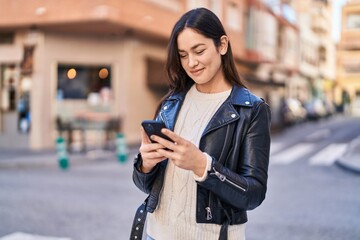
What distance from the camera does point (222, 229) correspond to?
1.68m

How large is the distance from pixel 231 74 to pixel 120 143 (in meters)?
11.6

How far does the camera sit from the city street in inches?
233

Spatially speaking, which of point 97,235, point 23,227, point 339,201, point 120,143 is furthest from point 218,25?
point 120,143

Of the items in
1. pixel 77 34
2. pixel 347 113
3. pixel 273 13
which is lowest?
pixel 347 113

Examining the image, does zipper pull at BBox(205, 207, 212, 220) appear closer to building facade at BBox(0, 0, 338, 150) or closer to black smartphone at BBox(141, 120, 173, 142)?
black smartphone at BBox(141, 120, 173, 142)

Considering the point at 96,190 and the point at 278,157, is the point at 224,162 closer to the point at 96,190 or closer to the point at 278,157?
the point at 96,190

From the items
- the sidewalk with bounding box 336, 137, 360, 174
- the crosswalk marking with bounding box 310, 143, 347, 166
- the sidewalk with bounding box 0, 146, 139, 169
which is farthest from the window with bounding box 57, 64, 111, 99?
the sidewalk with bounding box 336, 137, 360, 174

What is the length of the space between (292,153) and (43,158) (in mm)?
7899

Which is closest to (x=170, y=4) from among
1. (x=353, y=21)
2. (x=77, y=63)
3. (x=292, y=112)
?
(x=77, y=63)

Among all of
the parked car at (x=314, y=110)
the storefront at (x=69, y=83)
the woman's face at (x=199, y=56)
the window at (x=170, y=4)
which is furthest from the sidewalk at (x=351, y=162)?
the parked car at (x=314, y=110)

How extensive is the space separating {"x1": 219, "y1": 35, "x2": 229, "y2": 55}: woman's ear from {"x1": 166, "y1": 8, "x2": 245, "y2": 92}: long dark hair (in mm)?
13

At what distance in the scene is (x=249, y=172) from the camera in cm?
164

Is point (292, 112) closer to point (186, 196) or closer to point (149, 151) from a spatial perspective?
point (186, 196)

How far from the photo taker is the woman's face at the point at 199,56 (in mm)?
1710
